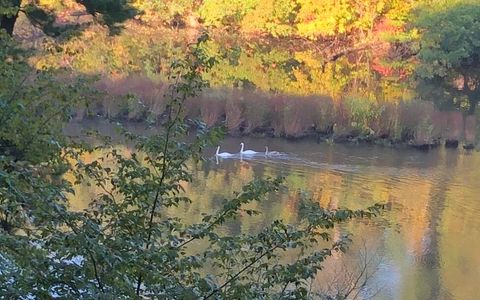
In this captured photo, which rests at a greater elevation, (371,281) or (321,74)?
(321,74)

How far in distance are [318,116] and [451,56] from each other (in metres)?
6.52

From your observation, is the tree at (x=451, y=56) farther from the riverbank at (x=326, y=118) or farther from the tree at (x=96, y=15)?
the tree at (x=96, y=15)

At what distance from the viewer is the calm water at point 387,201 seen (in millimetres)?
8539

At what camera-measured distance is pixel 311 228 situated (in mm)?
3000

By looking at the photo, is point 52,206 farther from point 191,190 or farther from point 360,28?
point 360,28

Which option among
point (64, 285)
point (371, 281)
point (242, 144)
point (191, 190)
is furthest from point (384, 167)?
point (64, 285)

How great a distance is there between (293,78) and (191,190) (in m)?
11.7

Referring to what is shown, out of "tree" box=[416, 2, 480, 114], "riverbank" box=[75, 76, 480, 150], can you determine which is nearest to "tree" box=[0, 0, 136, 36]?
"riverbank" box=[75, 76, 480, 150]

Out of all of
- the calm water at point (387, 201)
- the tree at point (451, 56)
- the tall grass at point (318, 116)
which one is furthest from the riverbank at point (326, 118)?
the tree at point (451, 56)

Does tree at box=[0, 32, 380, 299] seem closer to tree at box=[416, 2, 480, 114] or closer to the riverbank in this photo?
the riverbank

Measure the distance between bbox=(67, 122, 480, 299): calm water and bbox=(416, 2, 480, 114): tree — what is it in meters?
5.97

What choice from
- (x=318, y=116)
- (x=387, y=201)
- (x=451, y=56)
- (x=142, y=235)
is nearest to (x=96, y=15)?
(x=142, y=235)

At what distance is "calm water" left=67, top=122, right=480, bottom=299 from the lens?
28.0 ft

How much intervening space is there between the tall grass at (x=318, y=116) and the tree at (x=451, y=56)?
2700 mm
